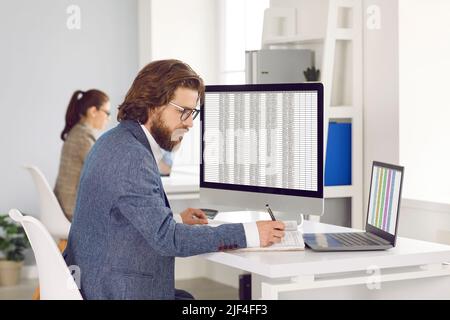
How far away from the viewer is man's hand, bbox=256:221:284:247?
233 centimetres

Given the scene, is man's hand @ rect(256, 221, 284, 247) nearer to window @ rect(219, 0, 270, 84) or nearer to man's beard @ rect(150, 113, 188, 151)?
man's beard @ rect(150, 113, 188, 151)

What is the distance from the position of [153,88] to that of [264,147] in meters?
0.54

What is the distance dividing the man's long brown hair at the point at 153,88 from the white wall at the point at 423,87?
1436 millimetres

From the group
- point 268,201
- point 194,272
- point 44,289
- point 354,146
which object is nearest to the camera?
point 44,289

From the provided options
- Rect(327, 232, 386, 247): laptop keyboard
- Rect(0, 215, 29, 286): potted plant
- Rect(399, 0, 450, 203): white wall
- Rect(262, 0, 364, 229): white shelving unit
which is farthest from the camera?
Rect(0, 215, 29, 286): potted plant

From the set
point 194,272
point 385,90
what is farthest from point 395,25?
point 194,272

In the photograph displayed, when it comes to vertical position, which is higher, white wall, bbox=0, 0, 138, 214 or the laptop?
white wall, bbox=0, 0, 138, 214

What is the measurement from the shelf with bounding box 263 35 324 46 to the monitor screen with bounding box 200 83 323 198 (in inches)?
42.7

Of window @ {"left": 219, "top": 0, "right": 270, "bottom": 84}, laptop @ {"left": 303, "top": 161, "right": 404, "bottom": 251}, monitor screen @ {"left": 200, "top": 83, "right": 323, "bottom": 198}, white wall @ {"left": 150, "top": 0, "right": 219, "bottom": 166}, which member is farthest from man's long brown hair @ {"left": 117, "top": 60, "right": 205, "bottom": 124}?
white wall @ {"left": 150, "top": 0, "right": 219, "bottom": 166}

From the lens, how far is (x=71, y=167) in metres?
4.59

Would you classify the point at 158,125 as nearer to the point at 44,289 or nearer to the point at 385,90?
the point at 44,289

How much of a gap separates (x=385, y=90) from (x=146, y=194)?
1.72 m

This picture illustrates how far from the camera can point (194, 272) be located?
566 centimetres

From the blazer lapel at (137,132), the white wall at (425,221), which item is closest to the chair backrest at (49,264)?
the blazer lapel at (137,132)
